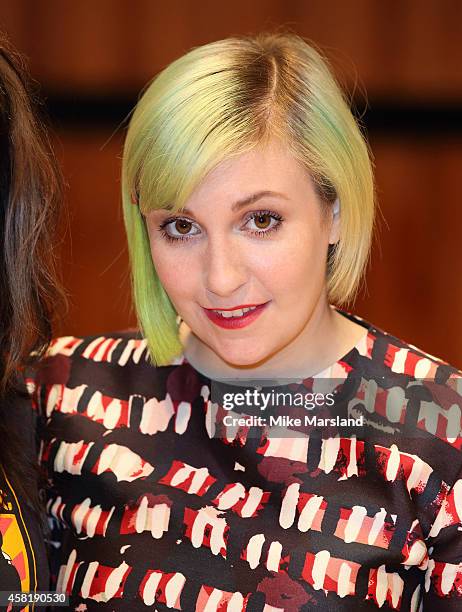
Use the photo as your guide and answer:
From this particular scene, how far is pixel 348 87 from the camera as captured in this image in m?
3.99

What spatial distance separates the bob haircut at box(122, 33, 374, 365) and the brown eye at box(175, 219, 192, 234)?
38 mm

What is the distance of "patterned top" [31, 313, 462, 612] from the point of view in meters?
1.47

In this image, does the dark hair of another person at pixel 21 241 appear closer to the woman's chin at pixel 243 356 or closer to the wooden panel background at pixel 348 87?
the woman's chin at pixel 243 356

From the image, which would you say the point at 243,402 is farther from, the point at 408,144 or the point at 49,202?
the point at 408,144

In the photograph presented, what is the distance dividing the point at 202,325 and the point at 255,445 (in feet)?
0.78

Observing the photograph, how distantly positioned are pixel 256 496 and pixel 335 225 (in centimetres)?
50

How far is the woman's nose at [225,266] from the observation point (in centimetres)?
145

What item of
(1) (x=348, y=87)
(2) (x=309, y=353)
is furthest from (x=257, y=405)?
(1) (x=348, y=87)

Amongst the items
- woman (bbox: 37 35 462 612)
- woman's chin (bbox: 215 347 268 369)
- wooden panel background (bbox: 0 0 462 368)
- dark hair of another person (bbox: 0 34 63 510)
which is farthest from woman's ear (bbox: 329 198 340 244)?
wooden panel background (bbox: 0 0 462 368)

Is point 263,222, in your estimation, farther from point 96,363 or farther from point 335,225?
point 96,363

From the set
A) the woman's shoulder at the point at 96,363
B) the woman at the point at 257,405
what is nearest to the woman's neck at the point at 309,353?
the woman at the point at 257,405

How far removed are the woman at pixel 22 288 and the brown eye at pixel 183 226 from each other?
0.31m

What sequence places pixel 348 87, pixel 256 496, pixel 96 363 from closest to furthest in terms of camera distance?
pixel 256 496
pixel 96 363
pixel 348 87

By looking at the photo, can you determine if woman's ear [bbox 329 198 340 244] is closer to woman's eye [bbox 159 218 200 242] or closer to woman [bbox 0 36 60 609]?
woman's eye [bbox 159 218 200 242]
